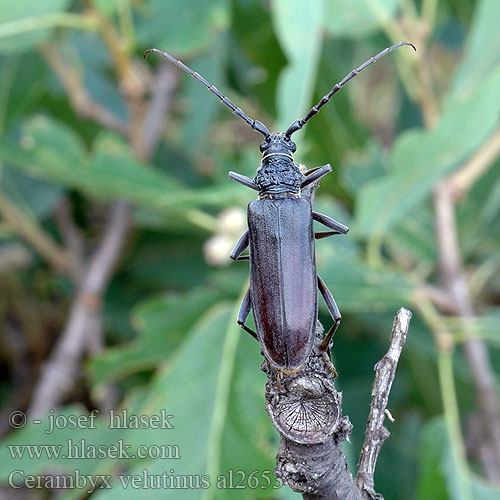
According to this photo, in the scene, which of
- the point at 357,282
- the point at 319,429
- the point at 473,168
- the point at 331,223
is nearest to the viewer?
the point at 319,429

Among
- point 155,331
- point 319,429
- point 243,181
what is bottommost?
point 319,429

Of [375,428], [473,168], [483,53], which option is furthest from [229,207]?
[375,428]

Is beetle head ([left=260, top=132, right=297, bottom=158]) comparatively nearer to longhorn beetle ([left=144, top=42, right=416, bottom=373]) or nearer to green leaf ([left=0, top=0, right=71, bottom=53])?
longhorn beetle ([left=144, top=42, right=416, bottom=373])

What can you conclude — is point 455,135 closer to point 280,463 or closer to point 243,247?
point 243,247

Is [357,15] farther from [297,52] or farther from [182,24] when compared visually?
[182,24]

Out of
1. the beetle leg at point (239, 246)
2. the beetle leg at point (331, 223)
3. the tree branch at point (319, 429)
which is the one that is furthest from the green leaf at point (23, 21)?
the tree branch at point (319, 429)

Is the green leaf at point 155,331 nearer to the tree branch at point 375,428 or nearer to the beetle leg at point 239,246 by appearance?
the beetle leg at point 239,246

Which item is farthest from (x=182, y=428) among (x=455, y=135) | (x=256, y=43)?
(x=256, y=43)
